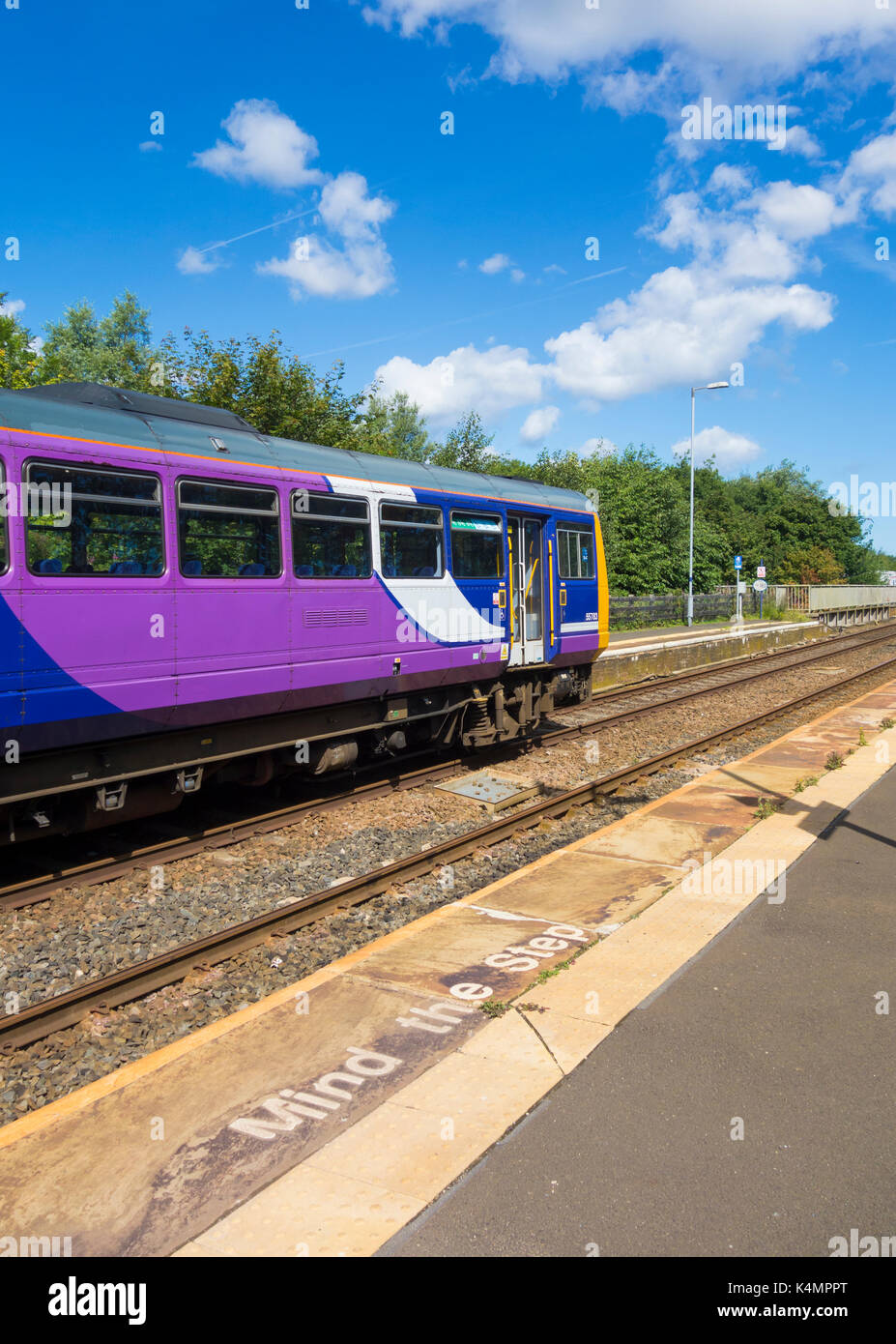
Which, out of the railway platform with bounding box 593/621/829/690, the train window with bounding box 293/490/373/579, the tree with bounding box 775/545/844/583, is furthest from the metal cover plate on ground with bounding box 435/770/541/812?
the tree with bounding box 775/545/844/583

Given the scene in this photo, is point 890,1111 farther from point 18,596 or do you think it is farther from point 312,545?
point 312,545

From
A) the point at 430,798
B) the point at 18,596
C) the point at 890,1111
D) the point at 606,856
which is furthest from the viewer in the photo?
the point at 430,798

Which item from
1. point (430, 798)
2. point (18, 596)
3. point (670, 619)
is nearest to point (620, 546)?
point (670, 619)

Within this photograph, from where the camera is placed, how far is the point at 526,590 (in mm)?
13117

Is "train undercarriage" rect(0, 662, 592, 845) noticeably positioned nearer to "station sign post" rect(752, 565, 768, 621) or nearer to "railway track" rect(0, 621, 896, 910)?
"railway track" rect(0, 621, 896, 910)

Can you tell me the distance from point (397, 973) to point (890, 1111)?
9.53ft

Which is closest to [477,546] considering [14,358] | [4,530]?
[4,530]

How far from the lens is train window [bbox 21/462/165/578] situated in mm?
6723

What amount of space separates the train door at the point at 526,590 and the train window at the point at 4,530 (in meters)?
7.28

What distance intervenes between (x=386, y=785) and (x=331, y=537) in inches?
135

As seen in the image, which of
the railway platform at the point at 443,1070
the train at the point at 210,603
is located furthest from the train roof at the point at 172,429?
the railway platform at the point at 443,1070

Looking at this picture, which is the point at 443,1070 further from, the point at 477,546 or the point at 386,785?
the point at 477,546
